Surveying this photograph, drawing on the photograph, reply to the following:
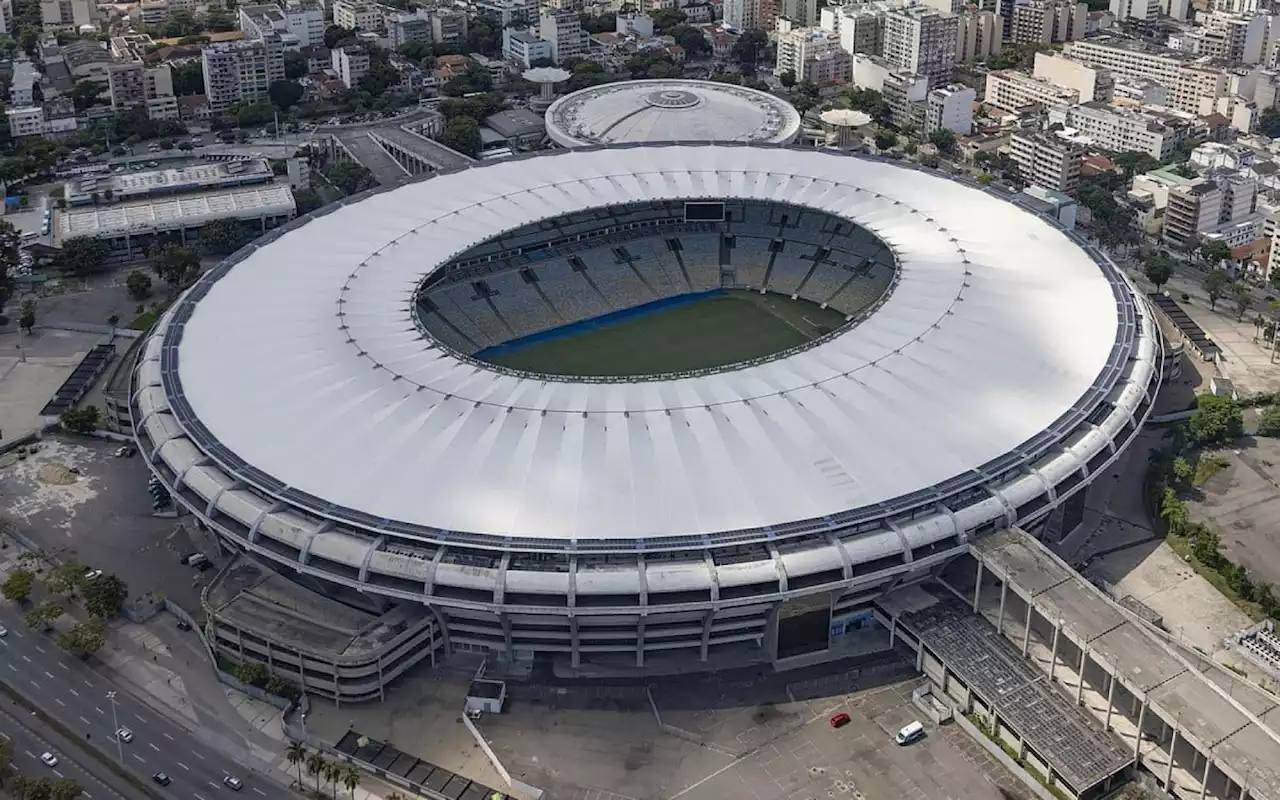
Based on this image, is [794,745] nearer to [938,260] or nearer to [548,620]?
[548,620]

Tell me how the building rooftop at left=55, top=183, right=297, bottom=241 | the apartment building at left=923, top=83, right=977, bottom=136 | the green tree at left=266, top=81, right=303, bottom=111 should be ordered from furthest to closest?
the green tree at left=266, top=81, right=303, bottom=111 < the apartment building at left=923, top=83, right=977, bottom=136 < the building rooftop at left=55, top=183, right=297, bottom=241

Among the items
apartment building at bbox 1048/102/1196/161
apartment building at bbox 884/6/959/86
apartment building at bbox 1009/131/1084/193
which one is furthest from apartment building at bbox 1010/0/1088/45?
apartment building at bbox 1009/131/1084/193

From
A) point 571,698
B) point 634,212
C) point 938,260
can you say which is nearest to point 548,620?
point 571,698

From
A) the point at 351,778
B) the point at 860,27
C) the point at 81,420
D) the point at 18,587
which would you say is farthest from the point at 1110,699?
→ the point at 860,27

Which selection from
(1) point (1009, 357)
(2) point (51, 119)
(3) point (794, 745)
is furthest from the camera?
(2) point (51, 119)

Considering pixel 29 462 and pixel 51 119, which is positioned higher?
pixel 51 119

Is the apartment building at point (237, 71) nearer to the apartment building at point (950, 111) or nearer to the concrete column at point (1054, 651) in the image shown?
the apartment building at point (950, 111)

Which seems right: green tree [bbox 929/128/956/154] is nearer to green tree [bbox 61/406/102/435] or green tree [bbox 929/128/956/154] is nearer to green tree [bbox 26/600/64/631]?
green tree [bbox 61/406/102/435]
